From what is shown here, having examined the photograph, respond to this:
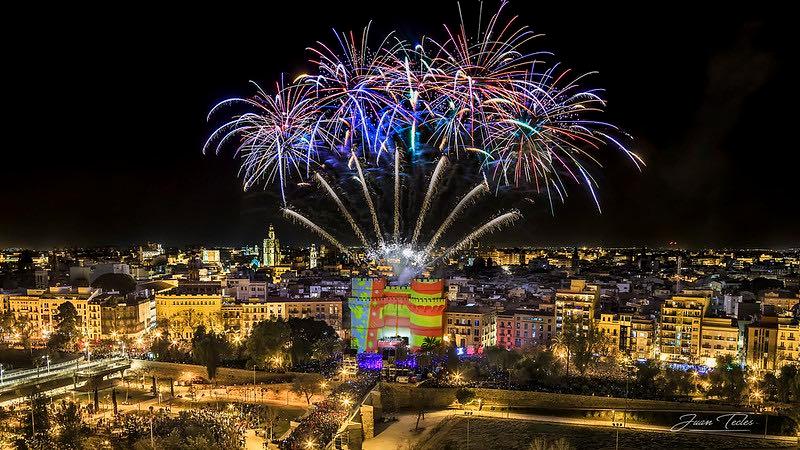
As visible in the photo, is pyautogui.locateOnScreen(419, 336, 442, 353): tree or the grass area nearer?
the grass area

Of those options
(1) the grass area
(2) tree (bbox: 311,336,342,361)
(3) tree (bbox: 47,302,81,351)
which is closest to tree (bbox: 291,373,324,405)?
(2) tree (bbox: 311,336,342,361)

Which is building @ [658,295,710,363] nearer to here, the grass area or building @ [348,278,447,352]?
the grass area

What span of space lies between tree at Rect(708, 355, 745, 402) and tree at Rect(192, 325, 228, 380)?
902 inches

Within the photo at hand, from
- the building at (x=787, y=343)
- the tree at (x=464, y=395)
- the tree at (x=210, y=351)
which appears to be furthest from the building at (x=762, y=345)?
the tree at (x=210, y=351)

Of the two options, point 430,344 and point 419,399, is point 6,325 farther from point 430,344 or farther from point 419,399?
point 419,399

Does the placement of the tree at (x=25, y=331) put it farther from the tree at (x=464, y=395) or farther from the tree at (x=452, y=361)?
the tree at (x=464, y=395)

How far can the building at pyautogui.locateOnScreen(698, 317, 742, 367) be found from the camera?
3341 centimetres

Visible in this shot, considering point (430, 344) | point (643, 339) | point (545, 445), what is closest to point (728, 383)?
point (643, 339)

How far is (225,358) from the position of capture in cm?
3272

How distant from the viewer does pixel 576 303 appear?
3756 cm

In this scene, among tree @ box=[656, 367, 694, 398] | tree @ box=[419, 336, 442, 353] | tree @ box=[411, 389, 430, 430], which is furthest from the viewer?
tree @ box=[419, 336, 442, 353]

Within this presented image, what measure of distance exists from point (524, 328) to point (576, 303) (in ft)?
11.9

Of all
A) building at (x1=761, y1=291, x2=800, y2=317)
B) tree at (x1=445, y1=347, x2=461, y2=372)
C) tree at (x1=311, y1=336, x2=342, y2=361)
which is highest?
building at (x1=761, y1=291, x2=800, y2=317)

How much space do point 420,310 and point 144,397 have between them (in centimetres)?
1416
